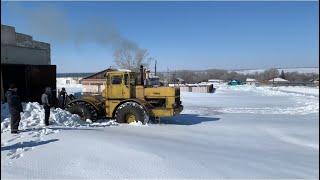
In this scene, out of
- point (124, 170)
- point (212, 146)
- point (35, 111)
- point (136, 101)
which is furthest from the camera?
point (136, 101)

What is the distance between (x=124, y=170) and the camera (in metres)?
7.51

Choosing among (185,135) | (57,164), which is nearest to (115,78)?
(185,135)

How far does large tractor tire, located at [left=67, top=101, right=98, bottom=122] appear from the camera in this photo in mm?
16375

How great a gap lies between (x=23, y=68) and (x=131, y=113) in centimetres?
714

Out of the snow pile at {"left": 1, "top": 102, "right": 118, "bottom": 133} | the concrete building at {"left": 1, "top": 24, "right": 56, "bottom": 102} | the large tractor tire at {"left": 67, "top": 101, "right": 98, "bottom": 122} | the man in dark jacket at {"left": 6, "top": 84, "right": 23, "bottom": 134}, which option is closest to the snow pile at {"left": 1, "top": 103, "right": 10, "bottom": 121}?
the snow pile at {"left": 1, "top": 102, "right": 118, "bottom": 133}

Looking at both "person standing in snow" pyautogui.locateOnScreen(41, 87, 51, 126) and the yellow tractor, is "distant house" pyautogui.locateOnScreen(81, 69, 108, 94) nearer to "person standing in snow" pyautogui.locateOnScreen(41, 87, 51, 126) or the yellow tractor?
the yellow tractor

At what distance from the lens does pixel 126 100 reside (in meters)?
16.2

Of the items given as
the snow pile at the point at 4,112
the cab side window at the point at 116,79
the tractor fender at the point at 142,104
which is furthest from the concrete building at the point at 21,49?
the tractor fender at the point at 142,104

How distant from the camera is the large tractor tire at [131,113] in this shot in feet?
51.4

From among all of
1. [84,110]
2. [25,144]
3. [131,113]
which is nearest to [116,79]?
[131,113]

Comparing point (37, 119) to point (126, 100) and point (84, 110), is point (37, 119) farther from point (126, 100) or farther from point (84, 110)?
point (126, 100)

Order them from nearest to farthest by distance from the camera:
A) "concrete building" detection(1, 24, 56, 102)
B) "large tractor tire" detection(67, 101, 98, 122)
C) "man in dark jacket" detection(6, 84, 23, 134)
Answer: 1. "man in dark jacket" detection(6, 84, 23, 134)
2. "large tractor tire" detection(67, 101, 98, 122)
3. "concrete building" detection(1, 24, 56, 102)

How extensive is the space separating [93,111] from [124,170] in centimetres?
929

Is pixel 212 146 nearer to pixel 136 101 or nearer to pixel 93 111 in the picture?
pixel 136 101
